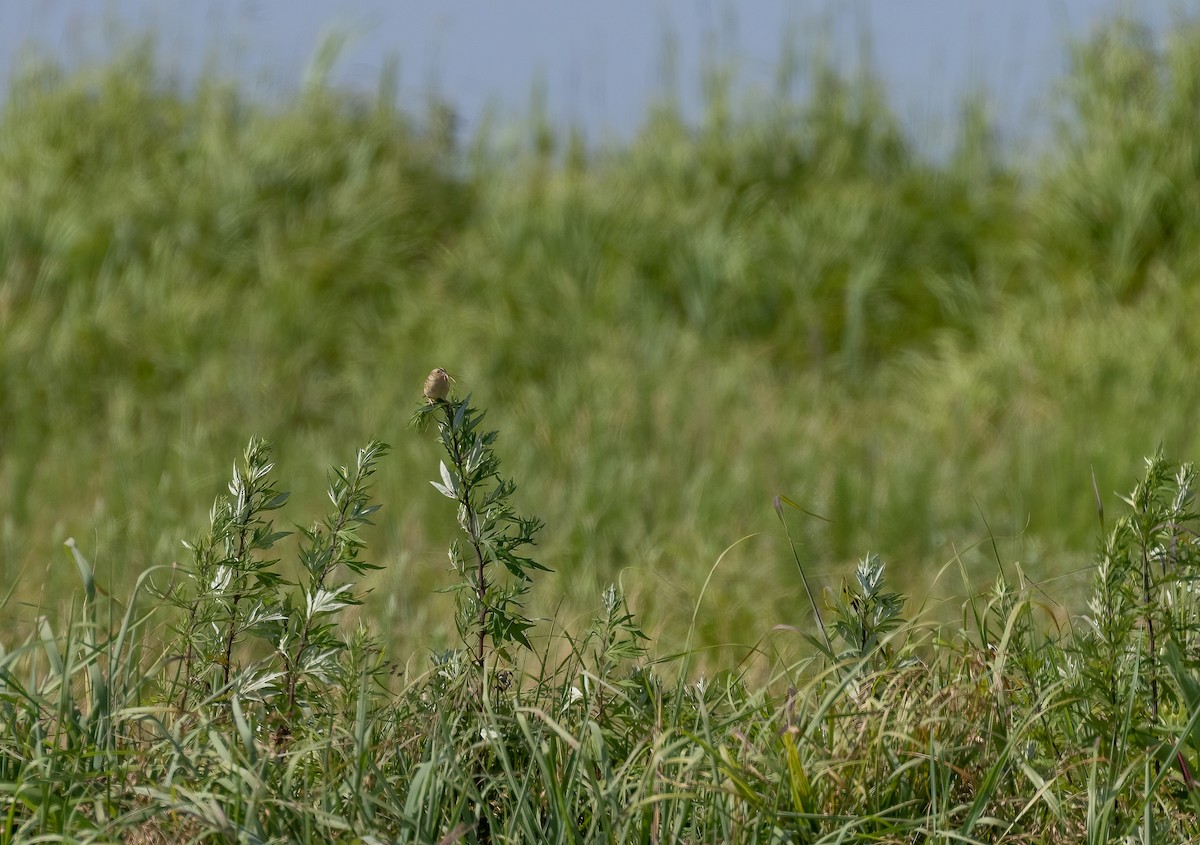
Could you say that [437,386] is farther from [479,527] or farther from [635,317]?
[635,317]

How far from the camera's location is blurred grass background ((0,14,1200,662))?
6234 mm

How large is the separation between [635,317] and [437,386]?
6581 millimetres

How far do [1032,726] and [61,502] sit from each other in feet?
16.9

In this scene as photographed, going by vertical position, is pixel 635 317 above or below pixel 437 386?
below

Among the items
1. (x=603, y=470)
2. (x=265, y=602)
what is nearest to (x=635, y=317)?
(x=603, y=470)

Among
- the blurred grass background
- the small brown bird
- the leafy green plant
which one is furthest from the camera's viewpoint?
the blurred grass background

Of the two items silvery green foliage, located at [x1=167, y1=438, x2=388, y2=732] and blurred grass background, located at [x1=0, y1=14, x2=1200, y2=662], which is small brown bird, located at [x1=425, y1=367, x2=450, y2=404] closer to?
silvery green foliage, located at [x1=167, y1=438, x2=388, y2=732]

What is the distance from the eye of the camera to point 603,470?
6516mm

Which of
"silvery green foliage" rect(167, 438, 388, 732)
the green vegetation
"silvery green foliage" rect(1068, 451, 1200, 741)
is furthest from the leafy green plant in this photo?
"silvery green foliage" rect(1068, 451, 1200, 741)

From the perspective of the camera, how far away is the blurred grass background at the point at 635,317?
6.23m

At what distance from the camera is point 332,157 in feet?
32.3

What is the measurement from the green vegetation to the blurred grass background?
3cm

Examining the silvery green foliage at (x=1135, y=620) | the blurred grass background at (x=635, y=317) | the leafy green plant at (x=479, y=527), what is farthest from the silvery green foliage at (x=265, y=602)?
the blurred grass background at (x=635, y=317)

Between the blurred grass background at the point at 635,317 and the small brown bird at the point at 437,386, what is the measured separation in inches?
117
